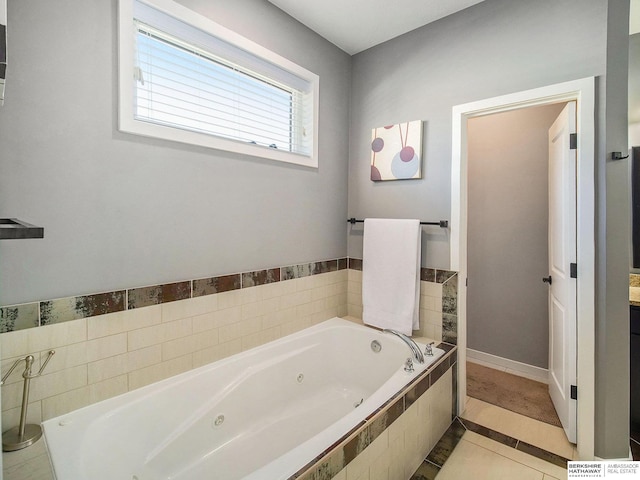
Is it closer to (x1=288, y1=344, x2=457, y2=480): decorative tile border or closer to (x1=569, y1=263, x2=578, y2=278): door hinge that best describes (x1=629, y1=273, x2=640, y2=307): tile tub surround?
(x1=569, y1=263, x2=578, y2=278): door hinge

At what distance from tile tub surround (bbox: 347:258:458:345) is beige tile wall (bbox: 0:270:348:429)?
0.98 m

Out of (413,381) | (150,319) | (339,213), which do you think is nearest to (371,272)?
(339,213)

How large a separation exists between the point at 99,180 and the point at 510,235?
309 centimetres

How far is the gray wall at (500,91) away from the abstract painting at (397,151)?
0.22 ft

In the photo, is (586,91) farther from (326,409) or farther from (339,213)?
(326,409)

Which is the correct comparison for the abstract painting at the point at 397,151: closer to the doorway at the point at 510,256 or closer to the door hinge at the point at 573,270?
the doorway at the point at 510,256

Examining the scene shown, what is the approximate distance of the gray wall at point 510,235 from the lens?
104 inches

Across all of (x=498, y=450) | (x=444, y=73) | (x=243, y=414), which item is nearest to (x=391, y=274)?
(x=498, y=450)

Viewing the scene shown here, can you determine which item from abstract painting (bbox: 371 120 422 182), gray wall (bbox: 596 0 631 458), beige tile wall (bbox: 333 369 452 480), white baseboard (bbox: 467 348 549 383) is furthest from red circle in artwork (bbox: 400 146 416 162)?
white baseboard (bbox: 467 348 549 383)

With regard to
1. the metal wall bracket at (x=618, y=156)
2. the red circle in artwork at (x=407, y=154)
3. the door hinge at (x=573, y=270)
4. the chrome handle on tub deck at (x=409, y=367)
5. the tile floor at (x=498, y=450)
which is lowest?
the tile floor at (x=498, y=450)

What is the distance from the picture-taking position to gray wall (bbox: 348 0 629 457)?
165 cm

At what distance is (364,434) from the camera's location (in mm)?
1293

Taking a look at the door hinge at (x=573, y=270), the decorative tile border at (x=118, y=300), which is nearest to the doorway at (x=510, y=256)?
the door hinge at (x=573, y=270)

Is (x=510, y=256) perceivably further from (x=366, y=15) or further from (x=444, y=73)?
(x=366, y=15)
